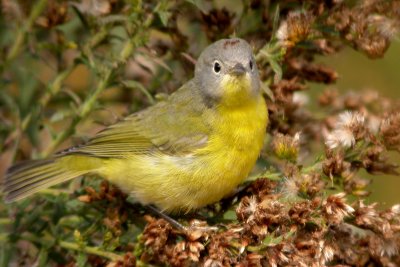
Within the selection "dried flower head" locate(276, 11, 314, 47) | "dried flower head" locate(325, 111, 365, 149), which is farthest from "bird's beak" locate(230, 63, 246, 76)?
"dried flower head" locate(325, 111, 365, 149)

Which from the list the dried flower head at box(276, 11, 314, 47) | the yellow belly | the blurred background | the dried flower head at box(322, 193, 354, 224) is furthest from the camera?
the blurred background

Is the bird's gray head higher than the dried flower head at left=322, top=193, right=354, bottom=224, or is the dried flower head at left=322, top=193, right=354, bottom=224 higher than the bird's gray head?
the bird's gray head

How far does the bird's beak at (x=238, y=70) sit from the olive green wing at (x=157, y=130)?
314 mm

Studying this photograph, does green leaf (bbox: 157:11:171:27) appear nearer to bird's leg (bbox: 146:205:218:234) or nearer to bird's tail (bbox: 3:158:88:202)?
bird's leg (bbox: 146:205:218:234)

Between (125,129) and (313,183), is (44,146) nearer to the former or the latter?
(125,129)

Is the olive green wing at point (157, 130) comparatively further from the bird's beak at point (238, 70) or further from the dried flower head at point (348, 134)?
the dried flower head at point (348, 134)

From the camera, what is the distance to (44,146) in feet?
15.9

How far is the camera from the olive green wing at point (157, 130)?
4262mm

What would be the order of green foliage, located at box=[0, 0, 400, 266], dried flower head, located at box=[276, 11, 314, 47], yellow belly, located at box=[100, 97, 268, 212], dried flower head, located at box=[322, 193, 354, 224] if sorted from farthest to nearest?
yellow belly, located at box=[100, 97, 268, 212] → dried flower head, located at box=[276, 11, 314, 47] → green foliage, located at box=[0, 0, 400, 266] → dried flower head, located at box=[322, 193, 354, 224]

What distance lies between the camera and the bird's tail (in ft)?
13.3

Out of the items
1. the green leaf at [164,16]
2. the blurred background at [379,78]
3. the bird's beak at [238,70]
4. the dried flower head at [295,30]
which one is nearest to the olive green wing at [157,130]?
the bird's beak at [238,70]

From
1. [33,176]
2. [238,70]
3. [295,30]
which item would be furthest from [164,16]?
[33,176]

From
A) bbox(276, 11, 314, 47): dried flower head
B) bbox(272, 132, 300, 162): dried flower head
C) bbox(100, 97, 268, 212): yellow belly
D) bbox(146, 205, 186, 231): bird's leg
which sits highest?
bbox(276, 11, 314, 47): dried flower head

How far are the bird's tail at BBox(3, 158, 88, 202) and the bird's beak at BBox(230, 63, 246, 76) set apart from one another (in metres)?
Answer: 1.00
